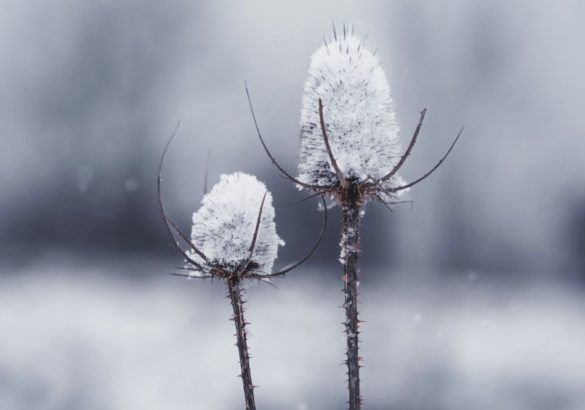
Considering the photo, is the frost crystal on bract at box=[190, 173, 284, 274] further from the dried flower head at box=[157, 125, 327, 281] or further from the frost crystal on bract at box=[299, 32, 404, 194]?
the frost crystal on bract at box=[299, 32, 404, 194]

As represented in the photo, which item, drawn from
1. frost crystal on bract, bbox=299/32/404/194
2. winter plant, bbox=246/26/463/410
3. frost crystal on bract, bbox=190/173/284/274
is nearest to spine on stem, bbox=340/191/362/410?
winter plant, bbox=246/26/463/410

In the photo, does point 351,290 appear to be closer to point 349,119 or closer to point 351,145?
point 351,145

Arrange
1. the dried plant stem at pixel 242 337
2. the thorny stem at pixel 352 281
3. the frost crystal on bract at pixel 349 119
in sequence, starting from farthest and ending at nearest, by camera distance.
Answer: the dried plant stem at pixel 242 337, the frost crystal on bract at pixel 349 119, the thorny stem at pixel 352 281

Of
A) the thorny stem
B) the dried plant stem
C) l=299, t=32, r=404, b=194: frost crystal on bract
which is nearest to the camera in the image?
the thorny stem

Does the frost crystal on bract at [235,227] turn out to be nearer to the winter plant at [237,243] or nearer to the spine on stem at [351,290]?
the winter plant at [237,243]

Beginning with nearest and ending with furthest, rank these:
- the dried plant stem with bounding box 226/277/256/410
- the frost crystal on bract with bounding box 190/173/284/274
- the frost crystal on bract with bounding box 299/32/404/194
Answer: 1. the frost crystal on bract with bounding box 299/32/404/194
2. the dried plant stem with bounding box 226/277/256/410
3. the frost crystal on bract with bounding box 190/173/284/274

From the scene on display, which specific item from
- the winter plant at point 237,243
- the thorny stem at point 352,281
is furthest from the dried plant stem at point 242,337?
the thorny stem at point 352,281
